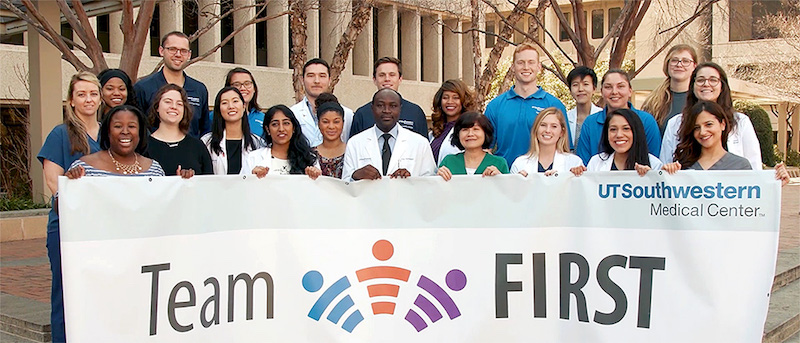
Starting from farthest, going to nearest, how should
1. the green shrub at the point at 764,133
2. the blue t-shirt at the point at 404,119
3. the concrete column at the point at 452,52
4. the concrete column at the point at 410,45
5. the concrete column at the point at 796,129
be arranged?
the concrete column at the point at 796,129 < the concrete column at the point at 452,52 < the concrete column at the point at 410,45 < the green shrub at the point at 764,133 < the blue t-shirt at the point at 404,119

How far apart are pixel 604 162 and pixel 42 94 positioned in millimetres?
12506

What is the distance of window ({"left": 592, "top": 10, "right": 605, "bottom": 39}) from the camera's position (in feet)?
167

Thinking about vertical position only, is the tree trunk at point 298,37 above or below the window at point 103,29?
below

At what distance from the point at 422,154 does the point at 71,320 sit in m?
2.83

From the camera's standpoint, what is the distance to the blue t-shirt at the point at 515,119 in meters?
6.45

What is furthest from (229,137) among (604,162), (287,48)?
(287,48)

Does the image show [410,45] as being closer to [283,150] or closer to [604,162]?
[283,150]

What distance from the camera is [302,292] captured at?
16.4 ft

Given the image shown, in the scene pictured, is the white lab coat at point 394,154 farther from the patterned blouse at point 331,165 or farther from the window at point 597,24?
the window at point 597,24

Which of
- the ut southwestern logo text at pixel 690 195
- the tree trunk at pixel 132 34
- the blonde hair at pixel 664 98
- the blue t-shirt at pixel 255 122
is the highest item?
the tree trunk at pixel 132 34

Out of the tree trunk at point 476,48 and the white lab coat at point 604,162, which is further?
the tree trunk at point 476,48

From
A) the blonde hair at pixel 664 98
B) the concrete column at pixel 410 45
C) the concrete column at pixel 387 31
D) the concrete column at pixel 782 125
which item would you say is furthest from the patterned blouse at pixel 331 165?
the concrete column at pixel 782 125

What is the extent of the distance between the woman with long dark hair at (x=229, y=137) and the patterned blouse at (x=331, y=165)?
0.49m

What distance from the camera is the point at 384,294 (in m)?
5.07
